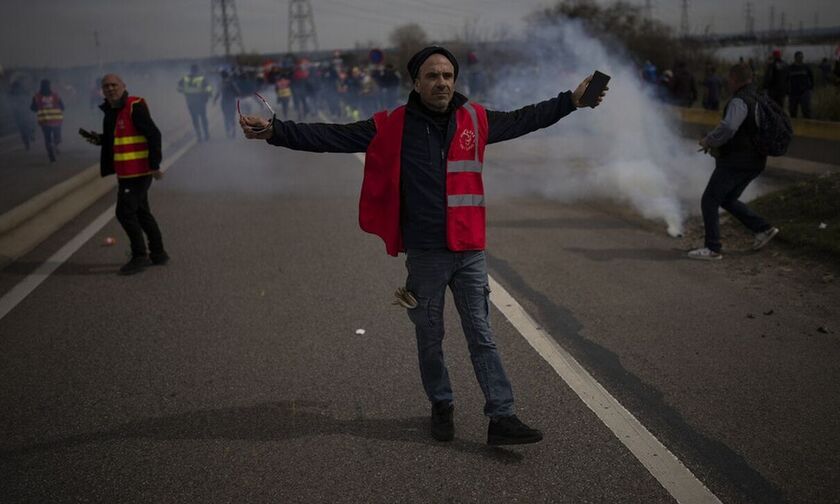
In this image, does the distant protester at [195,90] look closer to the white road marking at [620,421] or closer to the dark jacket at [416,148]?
the white road marking at [620,421]

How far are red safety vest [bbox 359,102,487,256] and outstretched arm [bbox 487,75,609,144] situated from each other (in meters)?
0.12

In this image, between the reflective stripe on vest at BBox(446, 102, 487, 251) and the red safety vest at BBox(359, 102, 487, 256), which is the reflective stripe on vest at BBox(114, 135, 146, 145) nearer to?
the red safety vest at BBox(359, 102, 487, 256)

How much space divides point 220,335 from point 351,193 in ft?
21.1

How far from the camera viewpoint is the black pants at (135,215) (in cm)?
715

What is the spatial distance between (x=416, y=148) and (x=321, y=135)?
17.9 inches

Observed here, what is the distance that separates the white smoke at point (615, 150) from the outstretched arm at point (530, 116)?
4592 mm

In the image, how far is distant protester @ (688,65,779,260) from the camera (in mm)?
6676

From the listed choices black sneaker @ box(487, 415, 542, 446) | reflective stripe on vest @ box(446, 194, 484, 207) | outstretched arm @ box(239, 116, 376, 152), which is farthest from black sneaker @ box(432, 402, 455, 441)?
outstretched arm @ box(239, 116, 376, 152)

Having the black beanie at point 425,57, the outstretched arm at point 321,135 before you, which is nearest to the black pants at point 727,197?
the black beanie at point 425,57

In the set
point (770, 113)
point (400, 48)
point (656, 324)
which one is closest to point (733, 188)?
point (770, 113)

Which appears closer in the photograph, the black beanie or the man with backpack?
the black beanie

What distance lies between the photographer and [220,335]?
5164 mm

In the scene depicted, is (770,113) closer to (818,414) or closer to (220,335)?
(818,414)

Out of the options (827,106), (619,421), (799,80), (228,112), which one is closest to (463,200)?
(619,421)
